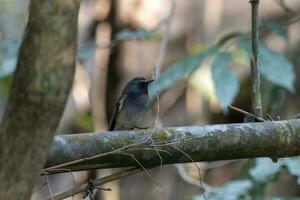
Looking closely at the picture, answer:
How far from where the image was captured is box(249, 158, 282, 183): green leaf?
3770mm

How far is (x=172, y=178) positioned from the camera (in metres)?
6.89

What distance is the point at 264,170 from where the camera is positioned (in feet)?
12.4

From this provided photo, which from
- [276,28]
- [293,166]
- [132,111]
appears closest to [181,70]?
[132,111]

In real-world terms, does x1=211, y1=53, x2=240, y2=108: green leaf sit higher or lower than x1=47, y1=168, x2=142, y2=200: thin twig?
higher

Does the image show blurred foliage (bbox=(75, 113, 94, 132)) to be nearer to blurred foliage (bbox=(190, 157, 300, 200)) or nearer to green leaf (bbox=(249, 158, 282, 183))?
blurred foliage (bbox=(190, 157, 300, 200))

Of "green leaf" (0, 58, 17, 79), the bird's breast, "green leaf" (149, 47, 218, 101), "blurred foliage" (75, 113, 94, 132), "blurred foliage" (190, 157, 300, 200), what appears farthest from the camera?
"blurred foliage" (75, 113, 94, 132)

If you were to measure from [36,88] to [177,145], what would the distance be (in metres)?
1.24

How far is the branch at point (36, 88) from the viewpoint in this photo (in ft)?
4.77

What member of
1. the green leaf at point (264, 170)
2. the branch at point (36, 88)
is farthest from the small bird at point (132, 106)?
the branch at point (36, 88)

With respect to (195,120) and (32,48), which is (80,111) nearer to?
(195,120)

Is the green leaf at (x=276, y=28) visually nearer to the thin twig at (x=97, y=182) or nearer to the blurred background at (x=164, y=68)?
the thin twig at (x=97, y=182)

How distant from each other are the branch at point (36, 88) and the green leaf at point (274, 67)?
96.8 inches

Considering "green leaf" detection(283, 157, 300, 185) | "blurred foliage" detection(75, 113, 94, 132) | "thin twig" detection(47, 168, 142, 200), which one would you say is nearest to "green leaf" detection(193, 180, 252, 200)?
"green leaf" detection(283, 157, 300, 185)

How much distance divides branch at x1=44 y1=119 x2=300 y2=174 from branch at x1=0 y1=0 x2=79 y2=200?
98 centimetres
